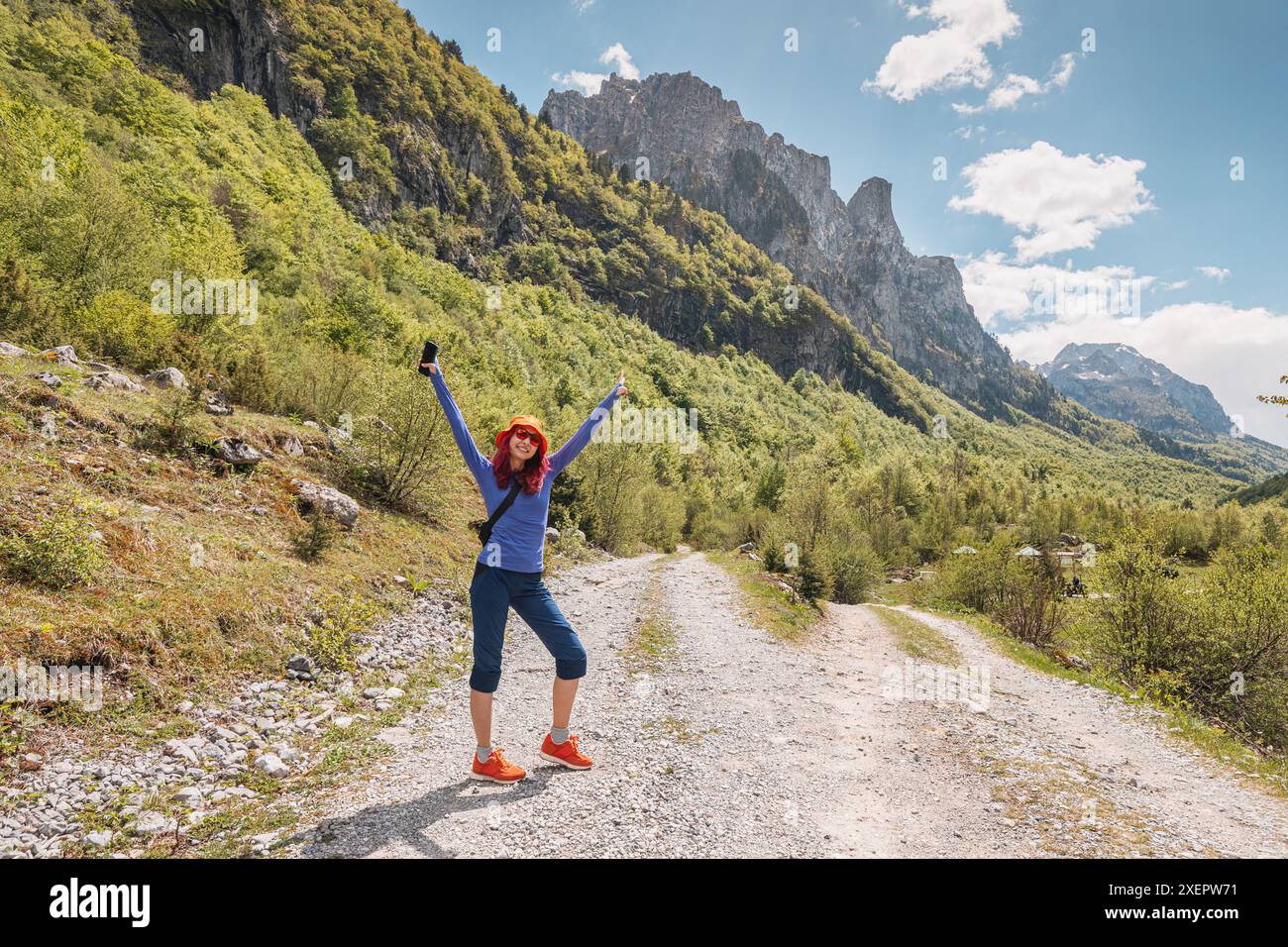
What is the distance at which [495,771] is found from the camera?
5.22 metres

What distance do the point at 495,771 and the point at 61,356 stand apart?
54.5ft

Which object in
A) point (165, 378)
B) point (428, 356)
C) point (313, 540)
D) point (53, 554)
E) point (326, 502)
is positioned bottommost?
point (313, 540)

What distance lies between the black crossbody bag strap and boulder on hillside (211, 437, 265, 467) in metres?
11.3

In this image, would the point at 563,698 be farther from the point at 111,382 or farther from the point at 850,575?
the point at 850,575

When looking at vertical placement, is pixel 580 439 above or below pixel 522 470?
above

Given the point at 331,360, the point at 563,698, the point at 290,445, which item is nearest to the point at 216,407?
the point at 290,445

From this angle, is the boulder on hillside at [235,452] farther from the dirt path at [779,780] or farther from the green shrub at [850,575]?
the green shrub at [850,575]

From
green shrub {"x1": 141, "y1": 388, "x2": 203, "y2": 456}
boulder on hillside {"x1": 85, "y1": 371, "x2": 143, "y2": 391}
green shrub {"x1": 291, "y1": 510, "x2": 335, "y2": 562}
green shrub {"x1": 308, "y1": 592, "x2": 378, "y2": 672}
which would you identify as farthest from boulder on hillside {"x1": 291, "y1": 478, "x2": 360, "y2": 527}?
boulder on hillside {"x1": 85, "y1": 371, "x2": 143, "y2": 391}

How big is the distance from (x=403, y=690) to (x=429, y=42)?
538ft

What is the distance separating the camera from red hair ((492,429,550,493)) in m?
5.00

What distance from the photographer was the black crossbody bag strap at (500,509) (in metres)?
4.81

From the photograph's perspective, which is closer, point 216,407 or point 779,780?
point 779,780

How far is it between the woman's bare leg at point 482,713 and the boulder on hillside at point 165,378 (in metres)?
15.6

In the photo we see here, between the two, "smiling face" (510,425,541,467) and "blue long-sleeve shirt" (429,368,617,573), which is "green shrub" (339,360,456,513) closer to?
"blue long-sleeve shirt" (429,368,617,573)
